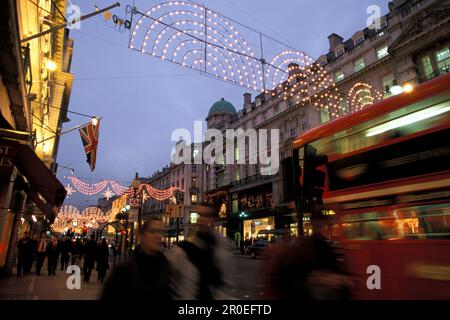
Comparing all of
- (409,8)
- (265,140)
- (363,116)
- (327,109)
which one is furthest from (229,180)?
(363,116)

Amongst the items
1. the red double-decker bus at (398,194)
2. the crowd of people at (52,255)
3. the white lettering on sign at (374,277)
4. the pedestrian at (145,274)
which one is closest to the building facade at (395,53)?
the red double-decker bus at (398,194)

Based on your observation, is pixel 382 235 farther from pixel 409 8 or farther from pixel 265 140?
pixel 265 140

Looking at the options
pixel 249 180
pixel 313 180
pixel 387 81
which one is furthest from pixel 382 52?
pixel 313 180

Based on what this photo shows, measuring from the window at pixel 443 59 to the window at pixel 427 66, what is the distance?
22.4 inches

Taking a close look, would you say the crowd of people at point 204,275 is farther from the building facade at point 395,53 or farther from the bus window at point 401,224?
the building facade at point 395,53

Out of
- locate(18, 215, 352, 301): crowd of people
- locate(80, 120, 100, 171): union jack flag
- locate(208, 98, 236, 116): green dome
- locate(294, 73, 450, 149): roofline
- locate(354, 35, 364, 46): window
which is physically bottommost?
locate(18, 215, 352, 301): crowd of people

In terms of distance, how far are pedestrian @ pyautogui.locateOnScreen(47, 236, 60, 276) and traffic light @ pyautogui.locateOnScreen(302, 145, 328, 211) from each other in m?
12.9

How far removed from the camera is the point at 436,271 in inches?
203

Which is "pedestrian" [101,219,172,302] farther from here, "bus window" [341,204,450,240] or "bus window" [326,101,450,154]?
"bus window" [326,101,450,154]

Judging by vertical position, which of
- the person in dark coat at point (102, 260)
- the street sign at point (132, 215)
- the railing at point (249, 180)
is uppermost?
the railing at point (249, 180)

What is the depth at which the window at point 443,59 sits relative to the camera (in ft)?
64.6

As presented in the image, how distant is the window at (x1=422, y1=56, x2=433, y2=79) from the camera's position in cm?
2097

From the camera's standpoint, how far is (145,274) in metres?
2.94

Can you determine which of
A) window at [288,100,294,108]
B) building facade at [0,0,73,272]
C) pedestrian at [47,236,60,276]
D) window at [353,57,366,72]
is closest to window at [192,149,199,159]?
window at [288,100,294,108]
